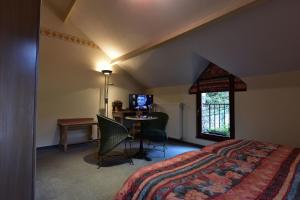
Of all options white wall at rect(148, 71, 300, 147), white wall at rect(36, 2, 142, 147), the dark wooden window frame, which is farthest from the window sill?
white wall at rect(36, 2, 142, 147)

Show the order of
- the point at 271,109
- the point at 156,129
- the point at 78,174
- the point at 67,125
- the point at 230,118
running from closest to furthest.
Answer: the point at 78,174 → the point at 271,109 → the point at 230,118 → the point at 156,129 → the point at 67,125

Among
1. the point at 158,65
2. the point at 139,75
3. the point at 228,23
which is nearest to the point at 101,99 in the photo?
the point at 139,75

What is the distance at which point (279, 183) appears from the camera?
3.51 ft

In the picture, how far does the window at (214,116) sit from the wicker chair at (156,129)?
36.5 inches

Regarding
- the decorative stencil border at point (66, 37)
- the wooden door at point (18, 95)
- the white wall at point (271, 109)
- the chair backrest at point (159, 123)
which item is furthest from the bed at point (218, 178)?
the decorative stencil border at point (66, 37)

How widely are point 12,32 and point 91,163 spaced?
8.66 feet

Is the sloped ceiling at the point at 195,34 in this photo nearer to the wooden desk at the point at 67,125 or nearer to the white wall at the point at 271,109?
the white wall at the point at 271,109

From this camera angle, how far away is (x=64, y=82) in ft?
13.9

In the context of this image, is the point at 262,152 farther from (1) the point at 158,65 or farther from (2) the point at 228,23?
(1) the point at 158,65

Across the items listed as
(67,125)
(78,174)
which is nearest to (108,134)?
(78,174)

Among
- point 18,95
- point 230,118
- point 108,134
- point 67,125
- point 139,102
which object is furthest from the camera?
point 139,102

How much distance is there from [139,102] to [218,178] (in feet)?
13.0

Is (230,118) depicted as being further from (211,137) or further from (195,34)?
(195,34)

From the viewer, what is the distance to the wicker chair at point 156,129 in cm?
361
